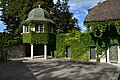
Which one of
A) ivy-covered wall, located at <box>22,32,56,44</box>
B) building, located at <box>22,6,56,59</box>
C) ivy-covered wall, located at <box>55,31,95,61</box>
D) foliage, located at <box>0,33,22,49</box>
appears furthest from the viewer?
foliage, located at <box>0,33,22,49</box>

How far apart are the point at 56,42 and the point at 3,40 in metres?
7.84

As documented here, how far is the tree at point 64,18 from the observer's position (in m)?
48.1

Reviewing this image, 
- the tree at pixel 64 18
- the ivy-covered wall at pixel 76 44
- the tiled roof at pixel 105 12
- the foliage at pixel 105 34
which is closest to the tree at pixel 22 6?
the tree at pixel 64 18

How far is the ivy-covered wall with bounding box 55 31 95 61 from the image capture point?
29.9 metres

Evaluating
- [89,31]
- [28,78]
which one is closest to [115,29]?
[89,31]

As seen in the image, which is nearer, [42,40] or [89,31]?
[89,31]

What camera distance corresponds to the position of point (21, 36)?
3503cm

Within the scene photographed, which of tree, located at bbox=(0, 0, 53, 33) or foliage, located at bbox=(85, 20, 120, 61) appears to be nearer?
foliage, located at bbox=(85, 20, 120, 61)

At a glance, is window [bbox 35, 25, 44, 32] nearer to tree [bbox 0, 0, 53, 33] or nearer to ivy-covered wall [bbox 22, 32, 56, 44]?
ivy-covered wall [bbox 22, 32, 56, 44]

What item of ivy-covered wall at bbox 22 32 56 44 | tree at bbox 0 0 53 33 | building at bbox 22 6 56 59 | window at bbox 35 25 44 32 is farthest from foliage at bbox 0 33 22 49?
tree at bbox 0 0 53 33

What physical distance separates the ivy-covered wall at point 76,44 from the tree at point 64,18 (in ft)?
44.6

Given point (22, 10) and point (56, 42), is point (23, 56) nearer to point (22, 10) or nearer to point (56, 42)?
point (56, 42)

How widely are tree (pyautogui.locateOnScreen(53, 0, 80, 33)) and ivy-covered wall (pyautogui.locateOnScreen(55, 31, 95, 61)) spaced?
1359cm

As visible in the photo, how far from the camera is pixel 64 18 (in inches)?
1941
